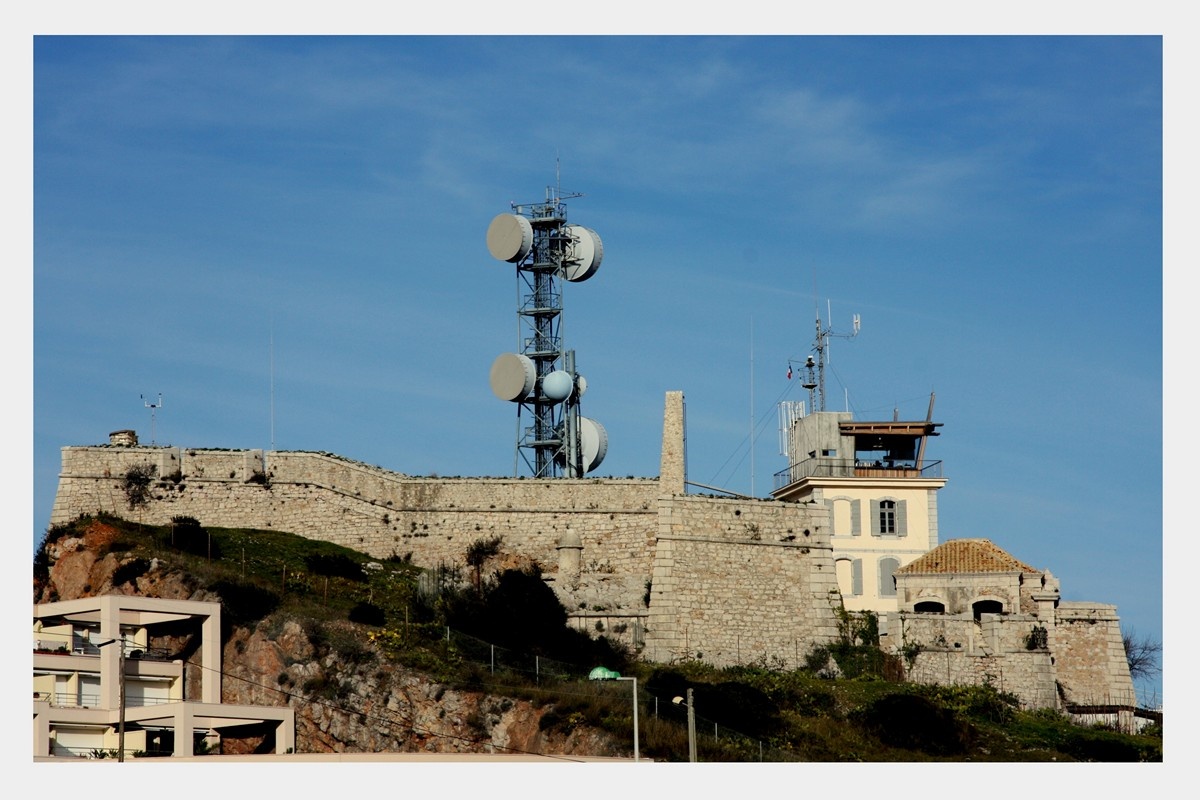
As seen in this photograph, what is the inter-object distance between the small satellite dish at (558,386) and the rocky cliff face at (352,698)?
13.2 m

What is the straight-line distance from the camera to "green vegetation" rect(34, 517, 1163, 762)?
175ft

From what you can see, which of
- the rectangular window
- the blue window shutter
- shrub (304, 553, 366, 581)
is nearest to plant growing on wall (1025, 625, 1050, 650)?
the blue window shutter

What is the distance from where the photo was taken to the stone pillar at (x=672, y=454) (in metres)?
61.4

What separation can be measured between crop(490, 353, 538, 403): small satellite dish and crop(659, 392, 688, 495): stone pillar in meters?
7.78

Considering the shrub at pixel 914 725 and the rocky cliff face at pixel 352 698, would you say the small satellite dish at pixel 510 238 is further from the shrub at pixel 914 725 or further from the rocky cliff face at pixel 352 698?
the shrub at pixel 914 725

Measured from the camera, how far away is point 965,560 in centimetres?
6191

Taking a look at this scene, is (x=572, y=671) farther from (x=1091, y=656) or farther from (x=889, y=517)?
(x=1091, y=656)

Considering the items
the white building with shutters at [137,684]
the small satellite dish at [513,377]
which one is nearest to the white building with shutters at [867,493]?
the small satellite dish at [513,377]

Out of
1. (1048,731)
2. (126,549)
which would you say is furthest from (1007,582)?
(126,549)

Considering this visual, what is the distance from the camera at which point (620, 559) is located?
6275cm

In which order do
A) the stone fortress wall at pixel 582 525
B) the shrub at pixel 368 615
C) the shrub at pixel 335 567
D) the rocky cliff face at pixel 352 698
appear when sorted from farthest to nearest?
the shrub at pixel 335 567 < the stone fortress wall at pixel 582 525 < the shrub at pixel 368 615 < the rocky cliff face at pixel 352 698

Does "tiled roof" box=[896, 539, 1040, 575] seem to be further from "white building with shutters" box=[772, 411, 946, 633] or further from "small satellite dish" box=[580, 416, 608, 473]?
"small satellite dish" box=[580, 416, 608, 473]

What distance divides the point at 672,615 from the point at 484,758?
38.9ft

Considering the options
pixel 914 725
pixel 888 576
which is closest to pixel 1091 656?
pixel 888 576
